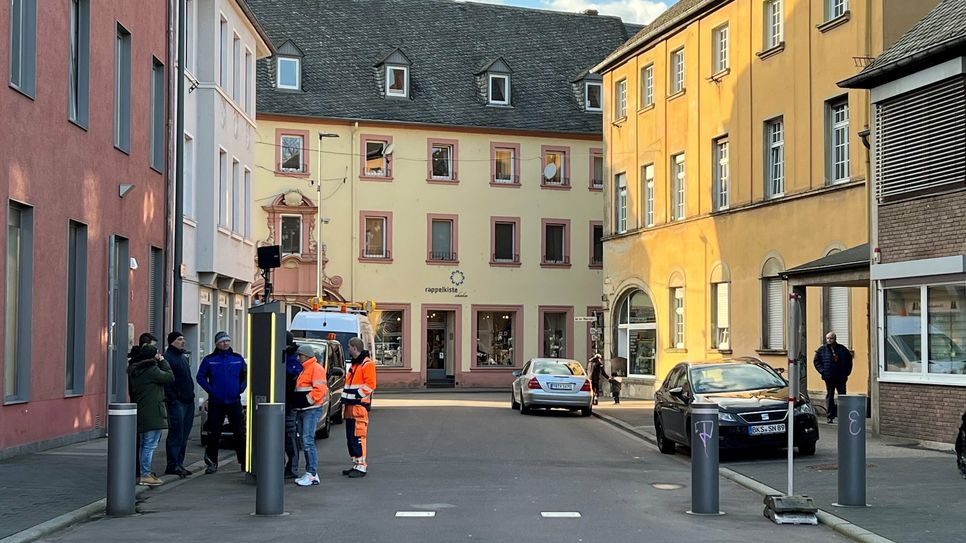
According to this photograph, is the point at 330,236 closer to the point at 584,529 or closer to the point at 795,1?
the point at 795,1

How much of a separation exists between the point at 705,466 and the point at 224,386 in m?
6.93

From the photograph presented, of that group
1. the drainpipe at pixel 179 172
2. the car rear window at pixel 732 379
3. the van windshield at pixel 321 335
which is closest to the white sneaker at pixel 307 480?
the car rear window at pixel 732 379

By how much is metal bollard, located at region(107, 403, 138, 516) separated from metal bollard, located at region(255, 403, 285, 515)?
1.22m

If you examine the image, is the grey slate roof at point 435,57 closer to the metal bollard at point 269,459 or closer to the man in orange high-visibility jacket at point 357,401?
the man in orange high-visibility jacket at point 357,401

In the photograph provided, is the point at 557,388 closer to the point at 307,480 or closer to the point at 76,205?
the point at 76,205

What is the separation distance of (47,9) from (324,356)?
8431 mm

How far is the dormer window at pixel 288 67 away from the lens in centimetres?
5250

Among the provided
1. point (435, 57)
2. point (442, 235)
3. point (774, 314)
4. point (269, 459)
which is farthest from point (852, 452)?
point (435, 57)

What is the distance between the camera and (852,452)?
13.3 meters

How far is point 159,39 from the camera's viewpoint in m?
26.4

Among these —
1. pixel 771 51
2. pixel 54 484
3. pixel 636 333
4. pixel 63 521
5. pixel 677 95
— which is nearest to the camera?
pixel 63 521

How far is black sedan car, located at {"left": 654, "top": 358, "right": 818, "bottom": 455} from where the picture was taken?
19.0 meters

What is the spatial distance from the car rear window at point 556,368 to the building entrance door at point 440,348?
2099 cm

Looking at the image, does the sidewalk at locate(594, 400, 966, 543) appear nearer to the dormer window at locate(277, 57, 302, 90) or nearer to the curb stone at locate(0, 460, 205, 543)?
the curb stone at locate(0, 460, 205, 543)
